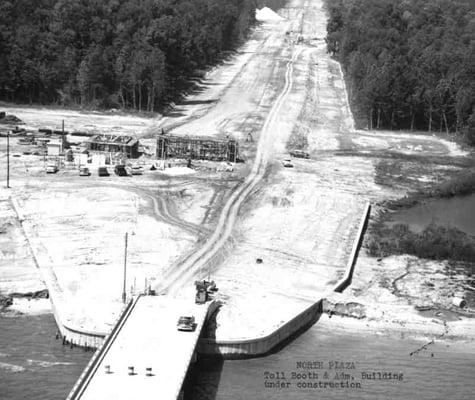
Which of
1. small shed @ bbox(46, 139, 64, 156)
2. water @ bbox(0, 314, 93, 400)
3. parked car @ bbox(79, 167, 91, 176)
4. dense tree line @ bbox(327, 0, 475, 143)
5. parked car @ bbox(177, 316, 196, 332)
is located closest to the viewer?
water @ bbox(0, 314, 93, 400)

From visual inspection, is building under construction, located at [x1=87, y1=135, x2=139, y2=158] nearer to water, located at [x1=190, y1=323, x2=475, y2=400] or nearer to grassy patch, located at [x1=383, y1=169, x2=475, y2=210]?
grassy patch, located at [x1=383, y1=169, x2=475, y2=210]

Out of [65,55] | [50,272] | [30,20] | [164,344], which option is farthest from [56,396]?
[30,20]

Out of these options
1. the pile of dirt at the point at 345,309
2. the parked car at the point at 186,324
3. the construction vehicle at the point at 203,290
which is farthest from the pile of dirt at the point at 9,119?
the parked car at the point at 186,324

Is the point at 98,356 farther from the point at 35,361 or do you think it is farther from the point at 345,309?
the point at 345,309

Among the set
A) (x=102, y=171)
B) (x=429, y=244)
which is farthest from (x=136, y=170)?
(x=429, y=244)

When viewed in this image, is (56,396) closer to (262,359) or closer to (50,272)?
(262,359)

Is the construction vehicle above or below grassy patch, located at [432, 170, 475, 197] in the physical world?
below

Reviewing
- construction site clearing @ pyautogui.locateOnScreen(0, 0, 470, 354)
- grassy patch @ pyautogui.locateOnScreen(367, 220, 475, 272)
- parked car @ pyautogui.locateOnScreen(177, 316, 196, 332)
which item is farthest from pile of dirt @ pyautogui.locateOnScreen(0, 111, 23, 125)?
parked car @ pyautogui.locateOnScreen(177, 316, 196, 332)

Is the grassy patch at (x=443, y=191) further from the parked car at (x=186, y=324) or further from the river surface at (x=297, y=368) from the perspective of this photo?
the parked car at (x=186, y=324)
